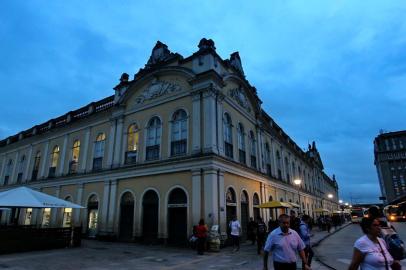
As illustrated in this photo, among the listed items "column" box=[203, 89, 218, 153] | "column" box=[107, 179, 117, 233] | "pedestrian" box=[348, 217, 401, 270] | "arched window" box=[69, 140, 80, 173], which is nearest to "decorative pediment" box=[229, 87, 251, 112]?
"column" box=[203, 89, 218, 153]

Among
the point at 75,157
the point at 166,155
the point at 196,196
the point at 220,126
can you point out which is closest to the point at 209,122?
the point at 220,126

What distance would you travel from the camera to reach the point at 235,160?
18234 mm

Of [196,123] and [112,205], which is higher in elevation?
[196,123]

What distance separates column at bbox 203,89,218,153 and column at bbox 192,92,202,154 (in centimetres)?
33

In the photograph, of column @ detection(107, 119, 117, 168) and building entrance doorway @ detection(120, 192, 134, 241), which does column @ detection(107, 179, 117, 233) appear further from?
column @ detection(107, 119, 117, 168)

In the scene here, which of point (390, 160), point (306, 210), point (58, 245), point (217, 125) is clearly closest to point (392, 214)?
point (306, 210)

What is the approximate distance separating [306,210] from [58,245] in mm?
29509

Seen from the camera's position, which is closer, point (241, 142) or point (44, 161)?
point (241, 142)

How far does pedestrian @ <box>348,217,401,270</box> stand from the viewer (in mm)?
3547

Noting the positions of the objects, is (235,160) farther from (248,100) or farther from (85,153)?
(85,153)

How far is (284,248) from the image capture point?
477cm

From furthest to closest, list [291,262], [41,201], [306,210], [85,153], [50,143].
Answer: [306,210] < [50,143] < [85,153] < [41,201] < [291,262]

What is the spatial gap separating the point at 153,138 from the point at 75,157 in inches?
368

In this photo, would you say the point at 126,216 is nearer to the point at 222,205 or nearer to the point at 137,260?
the point at 222,205
